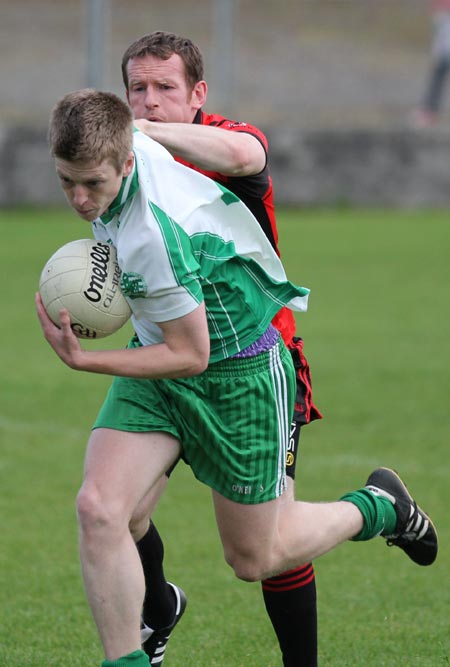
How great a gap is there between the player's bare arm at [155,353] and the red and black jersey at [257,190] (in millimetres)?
658

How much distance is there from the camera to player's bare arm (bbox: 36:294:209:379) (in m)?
3.95

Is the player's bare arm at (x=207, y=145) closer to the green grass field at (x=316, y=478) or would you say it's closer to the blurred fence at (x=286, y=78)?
the green grass field at (x=316, y=478)

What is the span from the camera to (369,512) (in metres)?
4.81

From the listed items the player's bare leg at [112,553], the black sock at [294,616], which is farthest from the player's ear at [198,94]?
the black sock at [294,616]

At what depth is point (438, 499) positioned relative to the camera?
23.5ft

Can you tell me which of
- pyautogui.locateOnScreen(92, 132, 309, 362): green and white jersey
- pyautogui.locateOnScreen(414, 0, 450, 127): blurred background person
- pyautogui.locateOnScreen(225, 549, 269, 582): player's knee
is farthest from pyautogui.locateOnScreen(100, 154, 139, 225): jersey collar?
pyautogui.locateOnScreen(414, 0, 450, 127): blurred background person

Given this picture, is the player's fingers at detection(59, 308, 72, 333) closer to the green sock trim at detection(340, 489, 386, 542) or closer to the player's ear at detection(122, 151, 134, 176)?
the player's ear at detection(122, 151, 134, 176)

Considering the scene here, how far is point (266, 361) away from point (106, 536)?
854 mm

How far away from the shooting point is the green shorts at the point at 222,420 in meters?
4.28

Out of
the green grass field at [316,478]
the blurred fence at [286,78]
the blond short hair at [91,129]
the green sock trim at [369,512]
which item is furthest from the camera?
the blurred fence at [286,78]

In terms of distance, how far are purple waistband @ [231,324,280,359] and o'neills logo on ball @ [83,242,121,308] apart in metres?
0.52

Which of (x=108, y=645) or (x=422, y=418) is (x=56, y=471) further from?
(x=108, y=645)

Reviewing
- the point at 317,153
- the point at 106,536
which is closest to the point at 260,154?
A: the point at 106,536

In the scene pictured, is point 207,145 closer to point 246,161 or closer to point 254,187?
point 246,161
